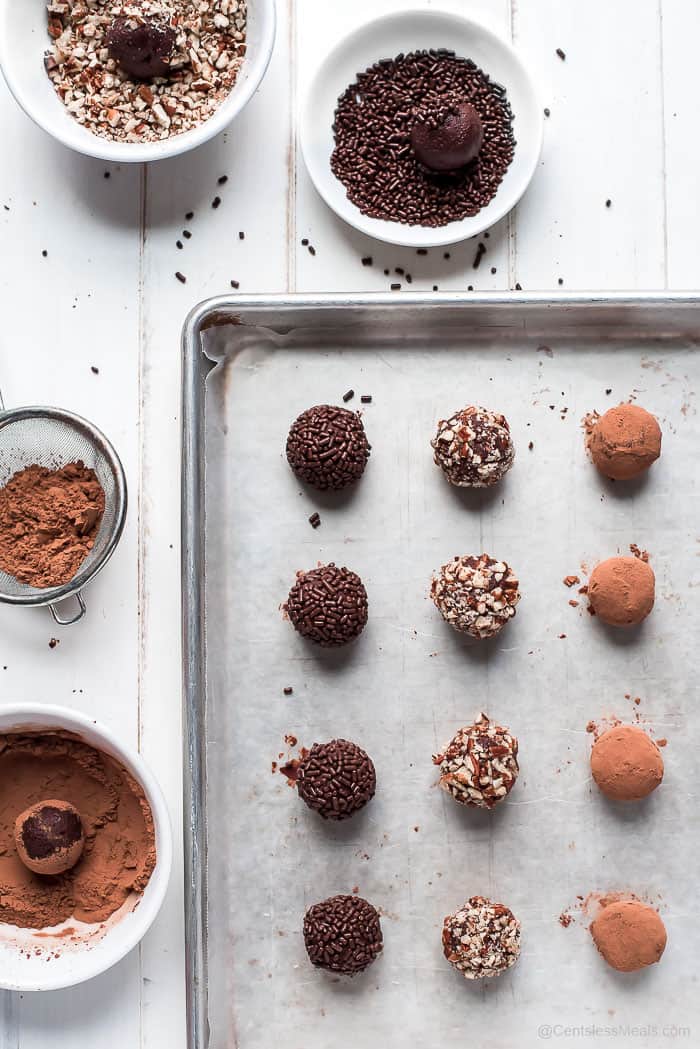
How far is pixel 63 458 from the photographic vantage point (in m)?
2.20

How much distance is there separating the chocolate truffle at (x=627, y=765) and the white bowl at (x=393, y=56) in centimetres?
107

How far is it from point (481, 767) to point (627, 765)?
287 mm

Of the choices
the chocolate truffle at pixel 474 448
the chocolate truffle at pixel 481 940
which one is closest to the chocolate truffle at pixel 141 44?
the chocolate truffle at pixel 474 448

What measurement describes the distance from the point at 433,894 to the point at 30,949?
2.68 ft

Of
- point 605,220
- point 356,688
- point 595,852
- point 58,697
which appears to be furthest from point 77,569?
point 605,220

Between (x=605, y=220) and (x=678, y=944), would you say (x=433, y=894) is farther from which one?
(x=605, y=220)

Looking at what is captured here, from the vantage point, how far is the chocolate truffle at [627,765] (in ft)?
6.79

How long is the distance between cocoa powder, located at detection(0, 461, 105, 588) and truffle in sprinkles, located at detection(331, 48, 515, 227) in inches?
32.7

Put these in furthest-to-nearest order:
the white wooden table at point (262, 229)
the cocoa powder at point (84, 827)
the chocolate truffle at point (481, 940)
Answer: the white wooden table at point (262, 229), the cocoa powder at point (84, 827), the chocolate truffle at point (481, 940)

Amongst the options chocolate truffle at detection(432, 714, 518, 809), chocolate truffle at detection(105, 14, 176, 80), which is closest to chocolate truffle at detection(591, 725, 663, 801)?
chocolate truffle at detection(432, 714, 518, 809)

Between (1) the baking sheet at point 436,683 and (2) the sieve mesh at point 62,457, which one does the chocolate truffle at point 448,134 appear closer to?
(1) the baking sheet at point 436,683

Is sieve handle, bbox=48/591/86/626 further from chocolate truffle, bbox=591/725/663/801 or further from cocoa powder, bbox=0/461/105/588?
chocolate truffle, bbox=591/725/663/801

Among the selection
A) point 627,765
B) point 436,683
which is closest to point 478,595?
point 436,683

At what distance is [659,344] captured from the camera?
221 centimetres
